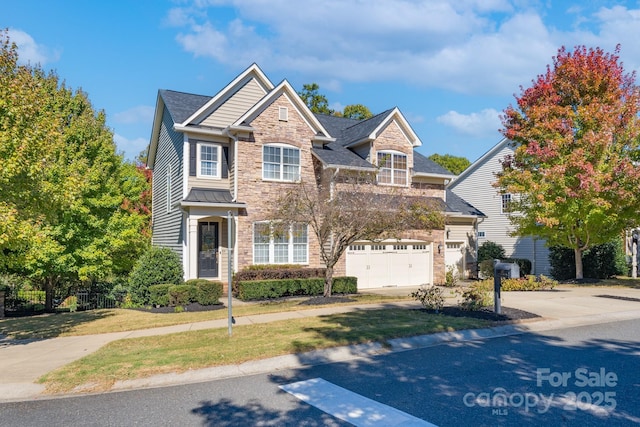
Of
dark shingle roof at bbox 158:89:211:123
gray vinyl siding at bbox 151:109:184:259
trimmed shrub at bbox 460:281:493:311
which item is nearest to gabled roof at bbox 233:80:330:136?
dark shingle roof at bbox 158:89:211:123

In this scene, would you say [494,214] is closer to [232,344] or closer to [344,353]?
[344,353]

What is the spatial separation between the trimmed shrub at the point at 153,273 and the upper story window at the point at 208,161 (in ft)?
12.6

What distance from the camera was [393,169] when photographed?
23875 mm

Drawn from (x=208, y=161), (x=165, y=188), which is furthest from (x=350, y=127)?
(x=165, y=188)

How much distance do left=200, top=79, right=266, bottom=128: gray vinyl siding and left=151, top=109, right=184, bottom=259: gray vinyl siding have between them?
72.9 inches

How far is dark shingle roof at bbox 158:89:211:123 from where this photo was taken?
21.2 meters

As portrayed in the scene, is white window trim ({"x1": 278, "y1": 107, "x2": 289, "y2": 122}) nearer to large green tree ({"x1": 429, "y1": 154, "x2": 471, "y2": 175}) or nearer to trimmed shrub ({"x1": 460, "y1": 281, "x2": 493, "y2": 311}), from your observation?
trimmed shrub ({"x1": 460, "y1": 281, "x2": 493, "y2": 311})

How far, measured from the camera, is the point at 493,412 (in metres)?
5.70

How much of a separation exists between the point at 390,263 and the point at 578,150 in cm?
993

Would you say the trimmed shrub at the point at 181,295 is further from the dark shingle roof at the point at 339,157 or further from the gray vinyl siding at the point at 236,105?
the dark shingle roof at the point at 339,157

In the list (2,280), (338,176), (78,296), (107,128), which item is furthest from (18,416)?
(107,128)

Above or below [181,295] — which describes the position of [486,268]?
above

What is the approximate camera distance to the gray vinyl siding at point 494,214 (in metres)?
31.4

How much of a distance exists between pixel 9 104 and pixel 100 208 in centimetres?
1037
